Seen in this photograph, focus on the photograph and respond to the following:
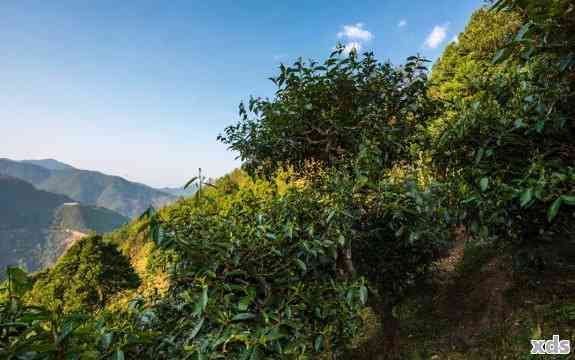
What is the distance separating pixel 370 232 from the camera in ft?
15.9

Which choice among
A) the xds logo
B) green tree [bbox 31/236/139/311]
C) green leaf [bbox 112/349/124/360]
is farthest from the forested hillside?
green tree [bbox 31/236/139/311]

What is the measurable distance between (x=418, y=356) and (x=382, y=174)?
4.28m

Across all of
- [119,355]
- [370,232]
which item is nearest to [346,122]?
[370,232]

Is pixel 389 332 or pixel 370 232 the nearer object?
pixel 370 232

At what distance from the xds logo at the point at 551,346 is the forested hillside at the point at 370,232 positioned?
288 mm

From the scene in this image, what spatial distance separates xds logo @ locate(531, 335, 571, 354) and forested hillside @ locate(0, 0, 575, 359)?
29 cm

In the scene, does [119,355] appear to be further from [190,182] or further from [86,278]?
[86,278]

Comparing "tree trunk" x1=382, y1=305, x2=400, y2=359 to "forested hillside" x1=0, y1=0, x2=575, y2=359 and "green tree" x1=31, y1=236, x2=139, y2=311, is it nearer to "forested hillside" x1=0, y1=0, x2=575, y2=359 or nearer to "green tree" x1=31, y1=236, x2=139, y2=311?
"forested hillside" x1=0, y1=0, x2=575, y2=359

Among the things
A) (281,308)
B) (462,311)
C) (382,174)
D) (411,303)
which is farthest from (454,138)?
(411,303)

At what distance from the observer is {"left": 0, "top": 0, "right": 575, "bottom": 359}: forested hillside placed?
7.44ft

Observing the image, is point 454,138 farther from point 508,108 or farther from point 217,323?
point 217,323

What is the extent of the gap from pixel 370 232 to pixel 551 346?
3.16 metres

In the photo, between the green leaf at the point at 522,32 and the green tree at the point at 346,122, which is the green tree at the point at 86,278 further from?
the green leaf at the point at 522,32

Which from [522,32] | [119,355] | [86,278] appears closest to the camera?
[119,355]
